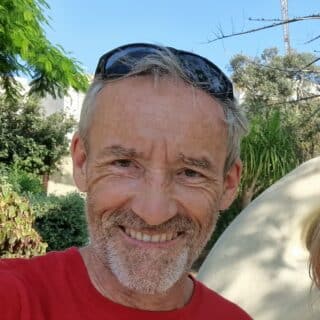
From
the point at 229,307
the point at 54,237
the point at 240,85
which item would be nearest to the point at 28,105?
the point at 240,85

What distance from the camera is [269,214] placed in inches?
137

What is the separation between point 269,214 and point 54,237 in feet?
19.9

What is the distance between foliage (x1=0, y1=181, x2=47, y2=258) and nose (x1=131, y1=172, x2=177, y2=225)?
5527 millimetres

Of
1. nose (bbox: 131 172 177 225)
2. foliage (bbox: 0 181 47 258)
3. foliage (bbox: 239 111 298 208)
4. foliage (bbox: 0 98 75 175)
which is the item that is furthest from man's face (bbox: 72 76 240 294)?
foliage (bbox: 0 98 75 175)

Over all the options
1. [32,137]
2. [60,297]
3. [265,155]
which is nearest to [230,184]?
[60,297]

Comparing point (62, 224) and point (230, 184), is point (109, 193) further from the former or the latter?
point (62, 224)

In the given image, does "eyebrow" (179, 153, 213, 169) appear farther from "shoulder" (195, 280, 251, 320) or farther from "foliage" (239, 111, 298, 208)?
"foliage" (239, 111, 298, 208)

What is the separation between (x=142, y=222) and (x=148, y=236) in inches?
1.9

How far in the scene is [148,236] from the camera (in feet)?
5.02

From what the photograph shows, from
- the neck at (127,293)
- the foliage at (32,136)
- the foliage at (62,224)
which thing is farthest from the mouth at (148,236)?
the foliage at (32,136)

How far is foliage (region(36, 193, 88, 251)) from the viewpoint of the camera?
9.07m

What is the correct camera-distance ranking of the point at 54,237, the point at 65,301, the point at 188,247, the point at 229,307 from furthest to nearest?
the point at 54,237
the point at 229,307
the point at 188,247
the point at 65,301

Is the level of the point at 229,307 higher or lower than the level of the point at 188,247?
lower

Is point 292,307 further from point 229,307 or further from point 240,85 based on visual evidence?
point 240,85
